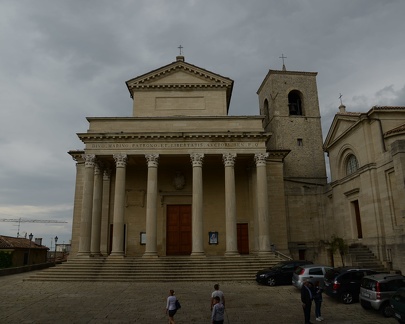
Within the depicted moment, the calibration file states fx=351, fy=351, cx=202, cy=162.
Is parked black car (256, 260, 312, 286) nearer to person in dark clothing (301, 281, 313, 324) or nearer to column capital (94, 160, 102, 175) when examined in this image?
person in dark clothing (301, 281, 313, 324)

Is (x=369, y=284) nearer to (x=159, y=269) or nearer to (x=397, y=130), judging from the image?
(x=159, y=269)

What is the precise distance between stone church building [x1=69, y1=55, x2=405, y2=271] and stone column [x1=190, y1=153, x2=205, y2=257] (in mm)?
73

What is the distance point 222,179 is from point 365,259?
12913mm

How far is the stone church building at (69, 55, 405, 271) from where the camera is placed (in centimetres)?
2483

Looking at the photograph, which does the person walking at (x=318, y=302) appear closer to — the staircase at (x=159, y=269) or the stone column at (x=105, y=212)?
the staircase at (x=159, y=269)

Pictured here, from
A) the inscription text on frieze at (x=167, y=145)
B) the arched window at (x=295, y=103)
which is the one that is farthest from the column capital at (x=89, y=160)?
the arched window at (x=295, y=103)

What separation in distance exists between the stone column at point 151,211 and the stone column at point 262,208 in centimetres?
752

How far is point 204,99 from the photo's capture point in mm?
30625

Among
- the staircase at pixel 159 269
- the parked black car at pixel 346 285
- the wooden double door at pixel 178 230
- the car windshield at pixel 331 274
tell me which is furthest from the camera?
the wooden double door at pixel 178 230

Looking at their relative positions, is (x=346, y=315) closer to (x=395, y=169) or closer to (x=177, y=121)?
(x=395, y=169)

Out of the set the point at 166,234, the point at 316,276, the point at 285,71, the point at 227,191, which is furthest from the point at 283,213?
the point at 285,71

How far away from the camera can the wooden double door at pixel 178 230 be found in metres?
29.8

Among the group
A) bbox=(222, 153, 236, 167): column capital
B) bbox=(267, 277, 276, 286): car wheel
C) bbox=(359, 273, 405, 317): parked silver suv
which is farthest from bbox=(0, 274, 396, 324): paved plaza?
bbox=(222, 153, 236, 167): column capital

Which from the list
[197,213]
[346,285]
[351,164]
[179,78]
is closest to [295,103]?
[351,164]
